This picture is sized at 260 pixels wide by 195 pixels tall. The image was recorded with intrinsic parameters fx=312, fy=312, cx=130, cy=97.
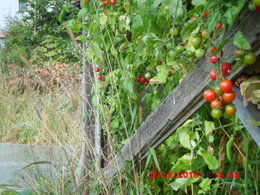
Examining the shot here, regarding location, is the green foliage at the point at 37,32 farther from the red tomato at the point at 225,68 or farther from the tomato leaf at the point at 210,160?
the red tomato at the point at 225,68

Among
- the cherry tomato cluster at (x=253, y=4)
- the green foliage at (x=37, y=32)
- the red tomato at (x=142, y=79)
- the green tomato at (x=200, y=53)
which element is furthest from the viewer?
the green foliage at (x=37, y=32)

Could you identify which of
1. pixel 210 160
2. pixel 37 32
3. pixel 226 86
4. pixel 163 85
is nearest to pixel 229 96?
pixel 226 86

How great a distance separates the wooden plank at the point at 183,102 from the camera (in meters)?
0.73

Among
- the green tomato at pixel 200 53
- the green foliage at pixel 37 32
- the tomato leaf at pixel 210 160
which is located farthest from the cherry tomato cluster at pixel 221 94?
the green foliage at pixel 37 32

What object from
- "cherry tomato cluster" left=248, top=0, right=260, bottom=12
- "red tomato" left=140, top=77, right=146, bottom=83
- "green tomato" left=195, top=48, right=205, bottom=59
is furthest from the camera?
"red tomato" left=140, top=77, right=146, bottom=83

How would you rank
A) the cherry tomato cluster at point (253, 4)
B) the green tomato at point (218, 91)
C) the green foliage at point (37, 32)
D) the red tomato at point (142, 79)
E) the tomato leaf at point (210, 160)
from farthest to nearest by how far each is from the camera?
the green foliage at point (37, 32), the red tomato at point (142, 79), the tomato leaf at point (210, 160), the green tomato at point (218, 91), the cherry tomato cluster at point (253, 4)

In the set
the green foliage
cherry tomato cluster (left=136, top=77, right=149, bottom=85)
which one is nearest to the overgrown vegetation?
cherry tomato cluster (left=136, top=77, right=149, bottom=85)

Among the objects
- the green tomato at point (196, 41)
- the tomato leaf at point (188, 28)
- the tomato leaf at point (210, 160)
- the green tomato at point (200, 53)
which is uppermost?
the tomato leaf at point (188, 28)

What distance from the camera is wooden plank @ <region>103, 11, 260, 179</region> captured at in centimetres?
73

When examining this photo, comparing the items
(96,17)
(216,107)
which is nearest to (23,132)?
(96,17)

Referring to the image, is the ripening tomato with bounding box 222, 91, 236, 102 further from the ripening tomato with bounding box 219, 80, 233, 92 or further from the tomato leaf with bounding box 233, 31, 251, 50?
the tomato leaf with bounding box 233, 31, 251, 50

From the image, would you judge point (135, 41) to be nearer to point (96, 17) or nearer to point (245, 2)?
point (96, 17)

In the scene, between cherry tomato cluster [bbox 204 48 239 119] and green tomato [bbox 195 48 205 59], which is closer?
cherry tomato cluster [bbox 204 48 239 119]

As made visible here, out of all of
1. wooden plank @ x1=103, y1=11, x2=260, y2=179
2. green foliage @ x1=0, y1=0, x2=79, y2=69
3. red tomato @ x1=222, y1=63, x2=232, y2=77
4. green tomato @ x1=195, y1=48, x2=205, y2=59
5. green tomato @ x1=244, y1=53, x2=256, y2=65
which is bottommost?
green tomato @ x1=244, y1=53, x2=256, y2=65
